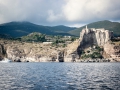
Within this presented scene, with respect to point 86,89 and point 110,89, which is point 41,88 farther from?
point 110,89

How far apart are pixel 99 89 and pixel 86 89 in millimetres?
3114

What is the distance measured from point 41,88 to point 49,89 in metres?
2.66

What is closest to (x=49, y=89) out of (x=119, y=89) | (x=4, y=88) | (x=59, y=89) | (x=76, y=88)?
(x=59, y=89)

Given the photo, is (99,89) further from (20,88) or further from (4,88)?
(4,88)

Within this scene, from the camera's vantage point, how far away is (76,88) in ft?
190

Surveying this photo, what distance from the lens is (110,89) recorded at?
184 ft

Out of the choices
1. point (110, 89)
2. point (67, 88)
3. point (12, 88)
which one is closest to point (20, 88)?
point (12, 88)

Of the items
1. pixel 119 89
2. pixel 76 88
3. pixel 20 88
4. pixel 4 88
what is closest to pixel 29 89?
pixel 20 88

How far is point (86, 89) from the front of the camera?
56344 mm

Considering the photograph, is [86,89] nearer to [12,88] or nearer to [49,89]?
[49,89]

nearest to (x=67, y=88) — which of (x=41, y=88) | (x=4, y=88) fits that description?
(x=41, y=88)

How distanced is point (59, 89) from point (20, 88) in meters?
9.72

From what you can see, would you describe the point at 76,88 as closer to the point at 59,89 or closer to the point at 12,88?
the point at 59,89

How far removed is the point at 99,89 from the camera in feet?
185
